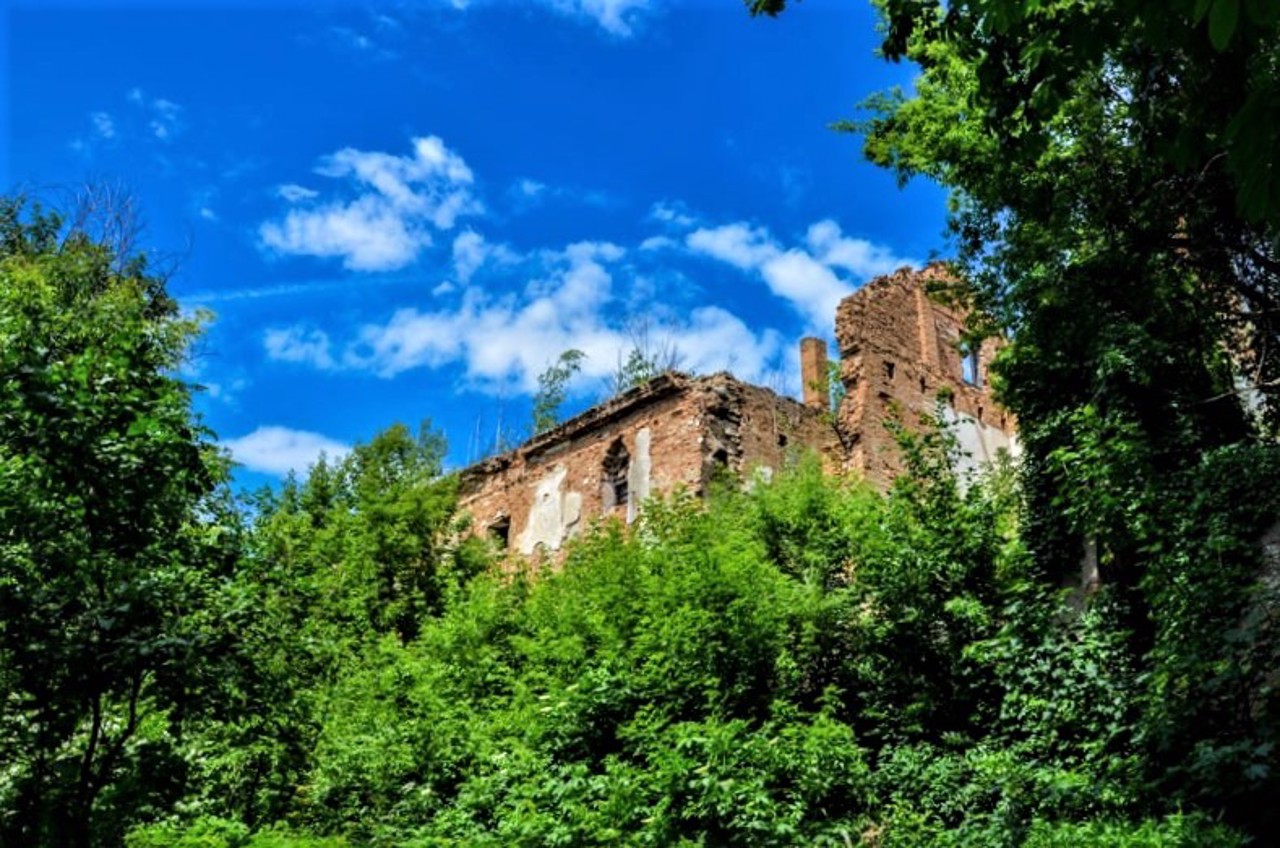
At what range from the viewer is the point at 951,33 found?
620 cm

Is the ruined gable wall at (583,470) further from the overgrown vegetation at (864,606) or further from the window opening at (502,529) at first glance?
the overgrown vegetation at (864,606)

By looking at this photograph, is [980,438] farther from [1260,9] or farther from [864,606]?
[1260,9]

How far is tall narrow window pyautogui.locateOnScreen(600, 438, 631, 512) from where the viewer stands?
804 inches

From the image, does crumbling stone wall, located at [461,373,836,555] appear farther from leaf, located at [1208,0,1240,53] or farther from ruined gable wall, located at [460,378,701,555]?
leaf, located at [1208,0,1240,53]

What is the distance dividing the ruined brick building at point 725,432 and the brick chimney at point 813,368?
0.35 feet

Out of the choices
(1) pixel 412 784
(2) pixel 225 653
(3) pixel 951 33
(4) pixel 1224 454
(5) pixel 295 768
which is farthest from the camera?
(5) pixel 295 768

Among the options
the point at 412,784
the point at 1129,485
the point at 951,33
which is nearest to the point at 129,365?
the point at 951,33

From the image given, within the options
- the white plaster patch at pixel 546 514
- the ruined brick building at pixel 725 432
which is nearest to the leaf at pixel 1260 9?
the ruined brick building at pixel 725 432

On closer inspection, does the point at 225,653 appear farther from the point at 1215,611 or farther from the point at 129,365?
the point at 1215,611

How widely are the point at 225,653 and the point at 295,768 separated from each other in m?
6.71

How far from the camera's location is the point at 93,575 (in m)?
6.97

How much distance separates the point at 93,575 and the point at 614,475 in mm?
14097

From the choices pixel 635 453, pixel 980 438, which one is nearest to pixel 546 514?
pixel 635 453

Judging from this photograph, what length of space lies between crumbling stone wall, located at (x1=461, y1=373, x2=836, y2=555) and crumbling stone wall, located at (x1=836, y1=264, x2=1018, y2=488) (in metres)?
0.87
